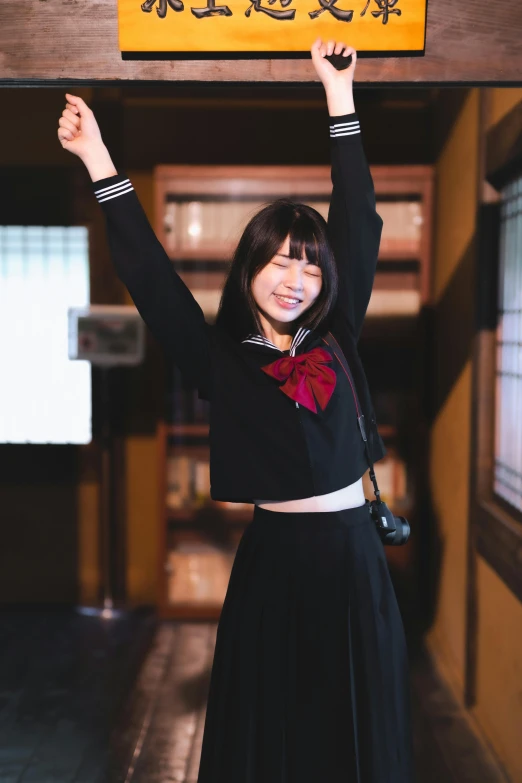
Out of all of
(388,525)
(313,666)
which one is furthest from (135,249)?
(313,666)

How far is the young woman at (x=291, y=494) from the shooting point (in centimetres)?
146

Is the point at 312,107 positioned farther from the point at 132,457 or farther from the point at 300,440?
the point at 300,440

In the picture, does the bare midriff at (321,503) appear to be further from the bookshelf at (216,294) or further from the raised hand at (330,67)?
the bookshelf at (216,294)

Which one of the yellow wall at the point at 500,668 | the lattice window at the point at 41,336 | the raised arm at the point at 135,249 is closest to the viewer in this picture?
the raised arm at the point at 135,249

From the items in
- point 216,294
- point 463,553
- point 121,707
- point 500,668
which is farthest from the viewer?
point 216,294

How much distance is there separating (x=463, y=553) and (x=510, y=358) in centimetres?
88

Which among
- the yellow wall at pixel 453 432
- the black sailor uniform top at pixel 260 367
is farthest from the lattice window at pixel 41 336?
the black sailor uniform top at pixel 260 367

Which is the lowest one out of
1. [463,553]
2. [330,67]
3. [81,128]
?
[463,553]

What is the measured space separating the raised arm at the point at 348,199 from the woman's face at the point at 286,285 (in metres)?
0.12

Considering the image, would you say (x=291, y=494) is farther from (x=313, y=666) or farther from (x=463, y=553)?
(x=463, y=553)

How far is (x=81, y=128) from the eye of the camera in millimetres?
1474

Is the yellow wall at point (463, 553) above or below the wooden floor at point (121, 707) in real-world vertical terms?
above

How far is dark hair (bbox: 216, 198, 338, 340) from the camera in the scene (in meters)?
1.50

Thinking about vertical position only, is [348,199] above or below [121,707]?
above
